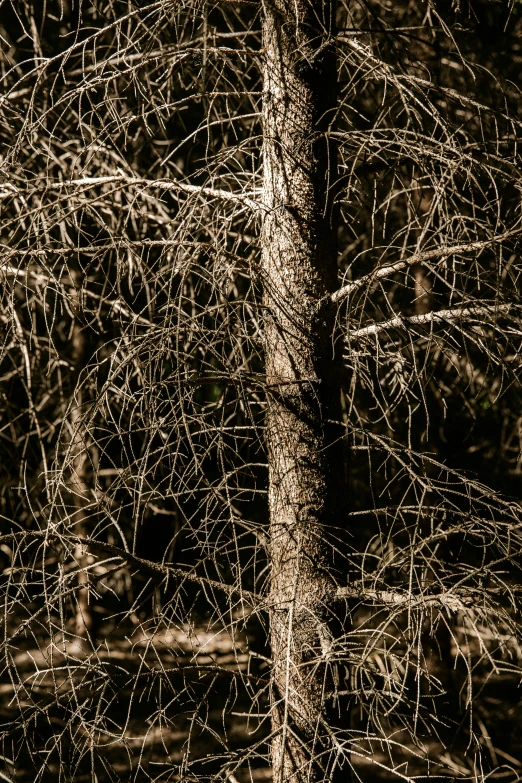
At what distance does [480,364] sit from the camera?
6.52 m

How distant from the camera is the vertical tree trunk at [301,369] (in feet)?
8.99

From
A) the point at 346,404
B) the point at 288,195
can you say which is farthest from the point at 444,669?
the point at 288,195

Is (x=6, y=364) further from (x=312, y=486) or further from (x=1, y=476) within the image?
(x=312, y=486)

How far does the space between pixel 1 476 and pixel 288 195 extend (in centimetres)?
433

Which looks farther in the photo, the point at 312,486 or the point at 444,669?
the point at 444,669

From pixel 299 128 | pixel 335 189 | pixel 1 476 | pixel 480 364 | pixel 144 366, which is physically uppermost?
pixel 299 128

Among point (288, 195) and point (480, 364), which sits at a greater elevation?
point (288, 195)

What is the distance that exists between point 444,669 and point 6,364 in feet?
13.7

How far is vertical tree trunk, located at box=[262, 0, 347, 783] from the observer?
274cm

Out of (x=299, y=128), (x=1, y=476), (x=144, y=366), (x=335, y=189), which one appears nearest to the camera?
(x=144, y=366)

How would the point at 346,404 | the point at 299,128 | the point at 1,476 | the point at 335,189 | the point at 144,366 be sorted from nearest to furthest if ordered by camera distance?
1. the point at 144,366
2. the point at 299,128
3. the point at 335,189
4. the point at 346,404
5. the point at 1,476

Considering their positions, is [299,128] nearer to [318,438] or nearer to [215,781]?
[318,438]

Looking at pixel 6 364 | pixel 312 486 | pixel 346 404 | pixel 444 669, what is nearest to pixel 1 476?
pixel 6 364

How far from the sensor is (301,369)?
9.36 ft
